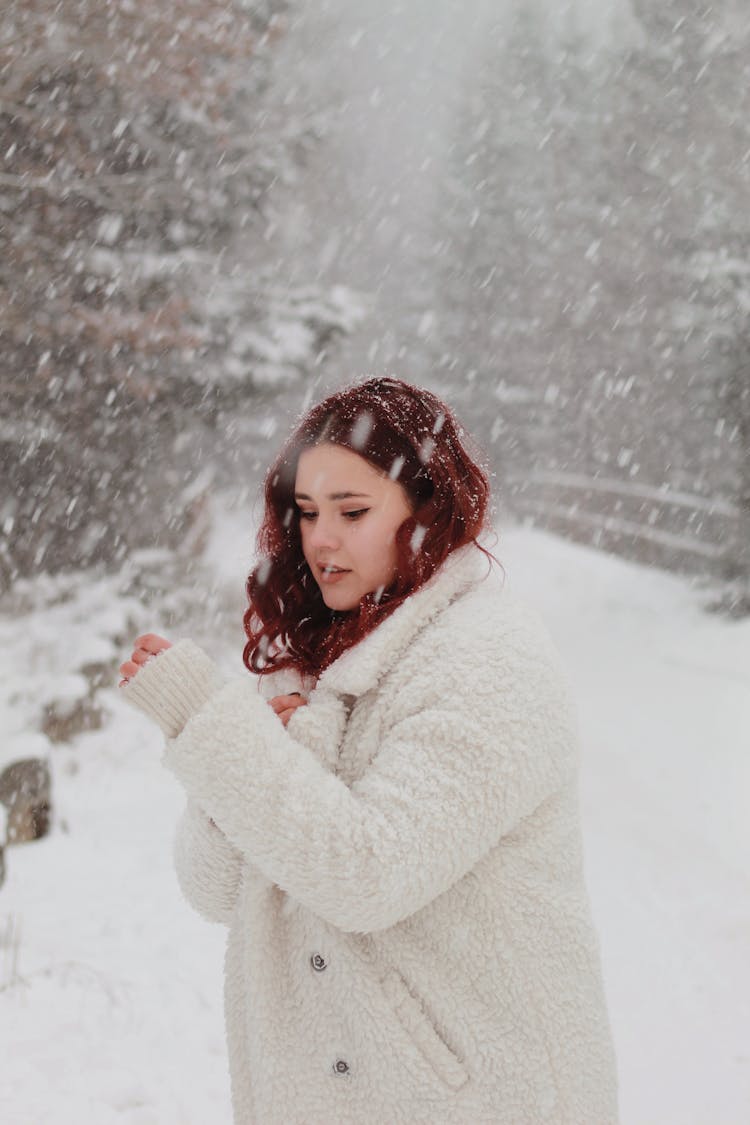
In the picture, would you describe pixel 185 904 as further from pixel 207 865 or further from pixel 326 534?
pixel 326 534

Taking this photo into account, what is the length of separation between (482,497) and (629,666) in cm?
1038

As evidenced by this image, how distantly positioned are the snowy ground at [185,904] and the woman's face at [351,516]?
9.37ft

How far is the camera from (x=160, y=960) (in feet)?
15.7

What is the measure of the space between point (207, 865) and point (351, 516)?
29.8 inches

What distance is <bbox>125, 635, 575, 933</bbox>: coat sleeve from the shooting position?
53.7 inches

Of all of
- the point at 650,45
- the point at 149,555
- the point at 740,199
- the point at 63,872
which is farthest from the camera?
the point at 650,45

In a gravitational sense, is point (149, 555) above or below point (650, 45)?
below

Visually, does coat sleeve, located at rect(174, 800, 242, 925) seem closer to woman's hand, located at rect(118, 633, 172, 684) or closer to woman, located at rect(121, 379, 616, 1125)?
woman, located at rect(121, 379, 616, 1125)

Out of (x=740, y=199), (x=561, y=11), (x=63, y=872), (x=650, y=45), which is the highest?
(x=561, y=11)

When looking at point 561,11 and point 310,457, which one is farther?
point 561,11

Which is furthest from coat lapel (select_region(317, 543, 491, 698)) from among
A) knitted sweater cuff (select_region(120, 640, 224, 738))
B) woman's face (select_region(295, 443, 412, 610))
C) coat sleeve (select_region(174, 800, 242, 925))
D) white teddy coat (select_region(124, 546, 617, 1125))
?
coat sleeve (select_region(174, 800, 242, 925))

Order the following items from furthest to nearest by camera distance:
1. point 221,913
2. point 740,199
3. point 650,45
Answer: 1. point 650,45
2. point 740,199
3. point 221,913

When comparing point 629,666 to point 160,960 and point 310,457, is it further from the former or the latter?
point 310,457

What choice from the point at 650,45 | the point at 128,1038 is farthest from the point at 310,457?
the point at 650,45
